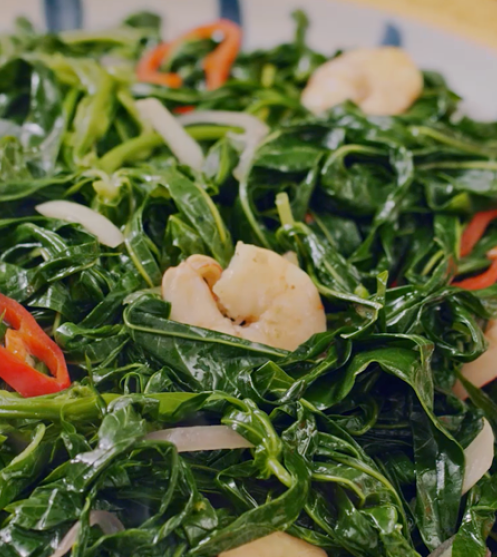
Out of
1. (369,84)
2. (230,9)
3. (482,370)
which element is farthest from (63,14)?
(482,370)

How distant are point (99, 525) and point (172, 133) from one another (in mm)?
2054

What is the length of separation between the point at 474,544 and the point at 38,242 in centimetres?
216

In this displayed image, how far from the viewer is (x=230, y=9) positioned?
4.92 meters

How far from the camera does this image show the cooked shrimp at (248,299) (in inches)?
97.5

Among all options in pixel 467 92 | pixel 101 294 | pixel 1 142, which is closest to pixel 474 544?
pixel 101 294

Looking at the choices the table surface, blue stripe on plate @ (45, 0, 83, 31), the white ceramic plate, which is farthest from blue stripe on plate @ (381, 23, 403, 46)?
blue stripe on plate @ (45, 0, 83, 31)

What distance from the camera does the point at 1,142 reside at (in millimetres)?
3062

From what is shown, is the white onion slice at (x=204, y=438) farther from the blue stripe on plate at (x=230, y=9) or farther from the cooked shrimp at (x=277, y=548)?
the blue stripe on plate at (x=230, y=9)

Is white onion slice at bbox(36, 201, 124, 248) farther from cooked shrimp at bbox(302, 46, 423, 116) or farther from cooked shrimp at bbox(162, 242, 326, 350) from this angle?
cooked shrimp at bbox(302, 46, 423, 116)

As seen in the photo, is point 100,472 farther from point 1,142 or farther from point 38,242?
point 1,142

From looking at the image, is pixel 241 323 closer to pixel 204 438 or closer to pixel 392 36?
pixel 204 438

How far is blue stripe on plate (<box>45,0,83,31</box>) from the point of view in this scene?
477 cm

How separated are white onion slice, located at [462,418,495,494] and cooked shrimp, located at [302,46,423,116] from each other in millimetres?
2213

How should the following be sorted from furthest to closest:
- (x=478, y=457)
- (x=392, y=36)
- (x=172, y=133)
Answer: (x=392, y=36)
(x=172, y=133)
(x=478, y=457)
